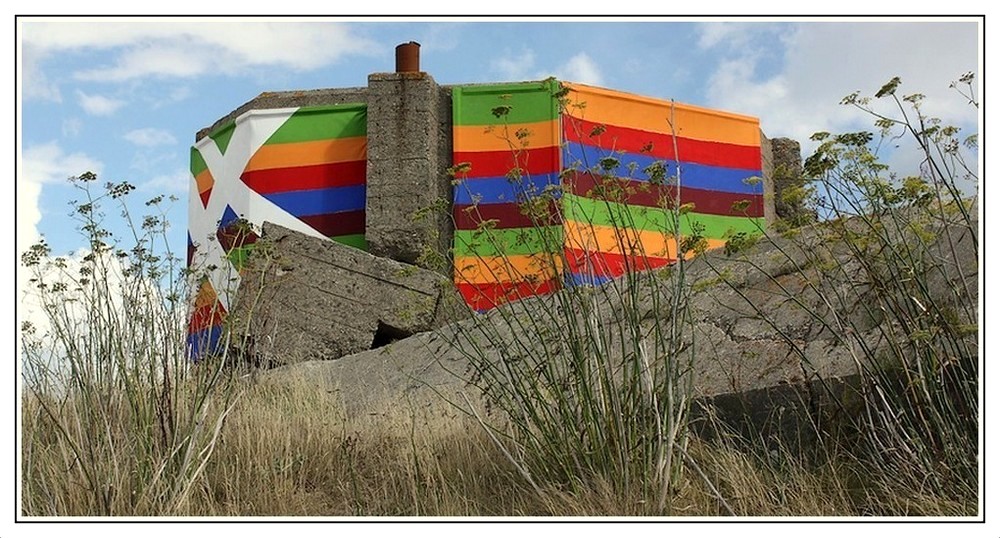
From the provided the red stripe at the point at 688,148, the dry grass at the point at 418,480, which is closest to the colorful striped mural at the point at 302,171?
the red stripe at the point at 688,148

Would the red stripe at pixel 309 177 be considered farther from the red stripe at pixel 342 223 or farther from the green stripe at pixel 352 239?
the green stripe at pixel 352 239

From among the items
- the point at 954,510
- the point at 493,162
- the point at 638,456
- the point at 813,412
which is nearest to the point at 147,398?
the point at 638,456

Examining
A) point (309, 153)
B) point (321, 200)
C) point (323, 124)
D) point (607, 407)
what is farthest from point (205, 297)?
point (323, 124)

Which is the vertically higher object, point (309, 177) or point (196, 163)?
point (196, 163)

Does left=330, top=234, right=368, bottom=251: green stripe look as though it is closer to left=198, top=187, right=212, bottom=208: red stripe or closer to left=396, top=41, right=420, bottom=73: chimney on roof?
left=396, top=41, right=420, bottom=73: chimney on roof

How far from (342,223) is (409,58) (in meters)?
1.92

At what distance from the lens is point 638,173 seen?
10516 mm

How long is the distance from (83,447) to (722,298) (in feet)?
10.6

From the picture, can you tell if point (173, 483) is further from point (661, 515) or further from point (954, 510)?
point (954, 510)

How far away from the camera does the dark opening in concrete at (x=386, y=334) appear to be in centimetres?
838

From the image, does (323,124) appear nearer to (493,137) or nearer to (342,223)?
(342,223)

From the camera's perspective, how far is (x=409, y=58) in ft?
35.7

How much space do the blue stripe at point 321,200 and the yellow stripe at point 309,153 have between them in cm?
32
